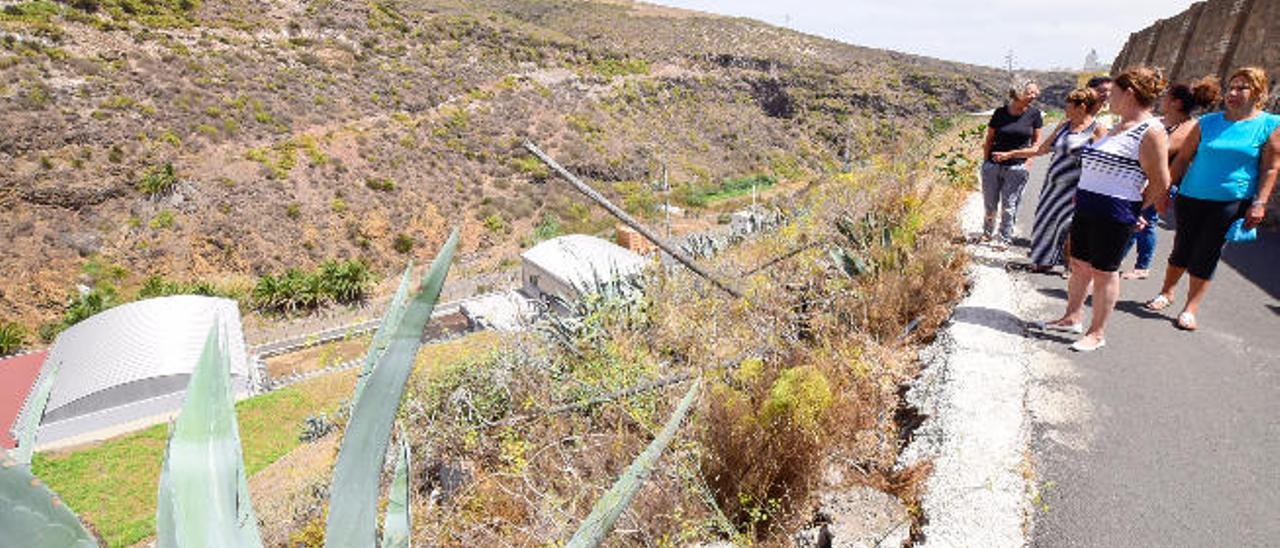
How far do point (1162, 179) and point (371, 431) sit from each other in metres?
3.68

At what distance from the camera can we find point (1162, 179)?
320cm

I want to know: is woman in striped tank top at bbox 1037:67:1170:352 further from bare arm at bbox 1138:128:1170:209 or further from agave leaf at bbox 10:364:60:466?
agave leaf at bbox 10:364:60:466

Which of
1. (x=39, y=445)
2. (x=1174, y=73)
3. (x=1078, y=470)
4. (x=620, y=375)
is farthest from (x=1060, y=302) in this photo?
(x=39, y=445)

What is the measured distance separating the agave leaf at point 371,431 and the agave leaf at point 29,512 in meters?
0.39

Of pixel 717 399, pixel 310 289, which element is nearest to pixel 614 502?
pixel 717 399

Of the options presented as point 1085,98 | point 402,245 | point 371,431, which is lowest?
point 402,245

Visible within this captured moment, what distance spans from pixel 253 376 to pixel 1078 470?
19.1 m

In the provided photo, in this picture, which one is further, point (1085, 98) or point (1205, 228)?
point (1085, 98)

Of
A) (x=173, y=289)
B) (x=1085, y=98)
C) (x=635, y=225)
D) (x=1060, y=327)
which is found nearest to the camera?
(x=1060, y=327)

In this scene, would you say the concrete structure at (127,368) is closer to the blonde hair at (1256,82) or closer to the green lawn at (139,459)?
the green lawn at (139,459)

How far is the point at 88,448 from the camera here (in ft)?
47.2

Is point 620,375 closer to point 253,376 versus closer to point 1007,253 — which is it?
point 1007,253

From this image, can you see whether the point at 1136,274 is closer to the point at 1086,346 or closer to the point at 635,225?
the point at 1086,346

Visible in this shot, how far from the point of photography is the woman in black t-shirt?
534 centimetres
